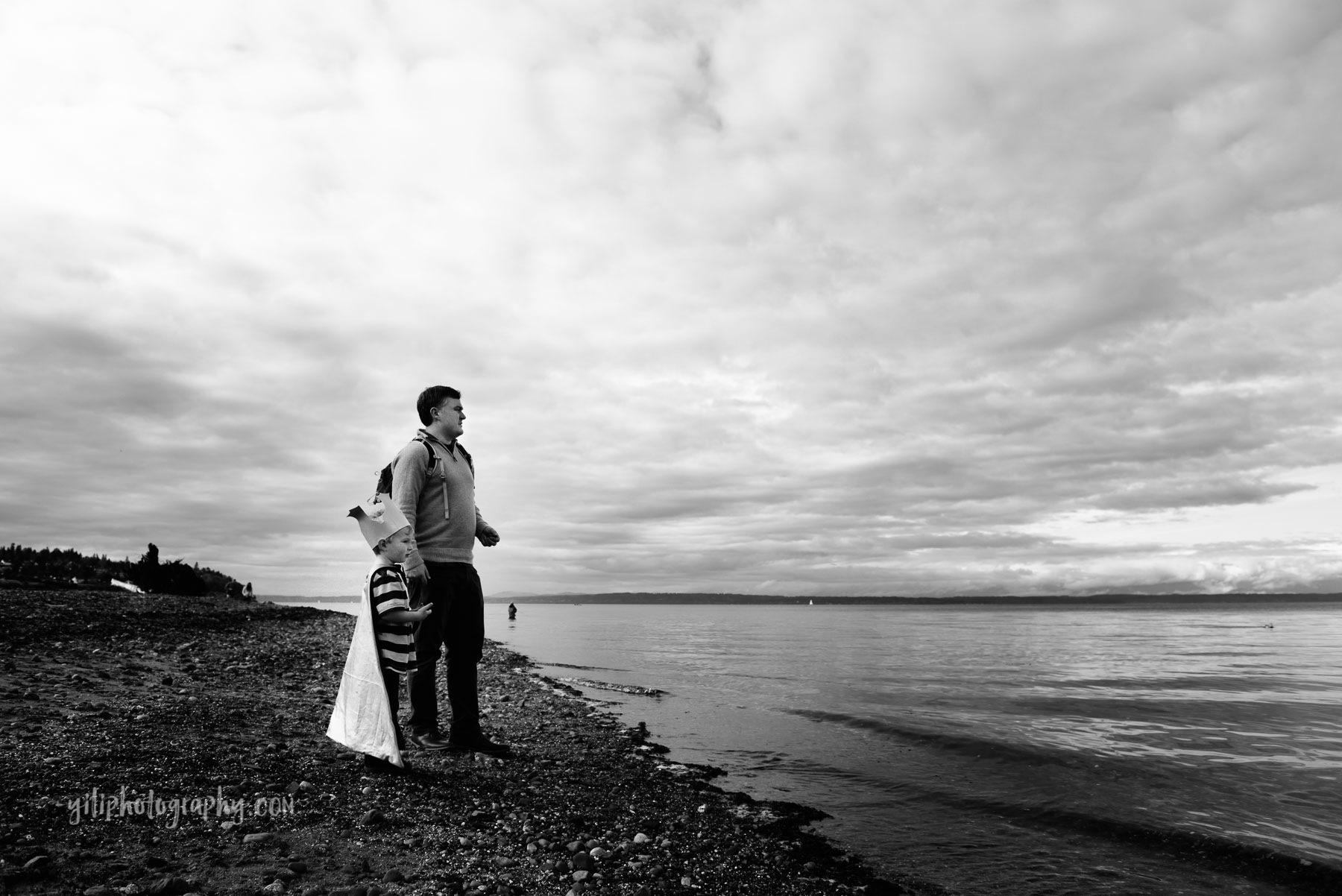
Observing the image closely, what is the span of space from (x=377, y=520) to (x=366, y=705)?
55.5 inches

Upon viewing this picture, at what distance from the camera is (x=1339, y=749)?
11109 mm

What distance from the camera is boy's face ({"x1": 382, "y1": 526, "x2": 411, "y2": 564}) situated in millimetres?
5742

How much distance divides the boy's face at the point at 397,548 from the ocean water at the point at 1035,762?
440cm

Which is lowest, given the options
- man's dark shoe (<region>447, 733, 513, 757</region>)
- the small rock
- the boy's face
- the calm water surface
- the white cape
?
the calm water surface

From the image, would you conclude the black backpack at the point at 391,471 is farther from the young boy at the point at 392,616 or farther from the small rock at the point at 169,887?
the small rock at the point at 169,887

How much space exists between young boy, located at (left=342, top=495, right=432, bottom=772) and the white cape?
0.13 feet

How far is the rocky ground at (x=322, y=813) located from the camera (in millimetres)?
3898

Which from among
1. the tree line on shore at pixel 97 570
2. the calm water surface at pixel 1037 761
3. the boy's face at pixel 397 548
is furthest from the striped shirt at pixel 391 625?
the tree line on shore at pixel 97 570

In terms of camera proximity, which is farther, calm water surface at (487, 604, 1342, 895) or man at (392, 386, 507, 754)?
man at (392, 386, 507, 754)

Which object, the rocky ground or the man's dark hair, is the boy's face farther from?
the rocky ground

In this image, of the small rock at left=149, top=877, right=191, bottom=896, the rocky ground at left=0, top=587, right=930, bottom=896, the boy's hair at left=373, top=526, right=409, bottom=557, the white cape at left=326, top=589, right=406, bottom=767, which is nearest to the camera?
the small rock at left=149, top=877, right=191, bottom=896

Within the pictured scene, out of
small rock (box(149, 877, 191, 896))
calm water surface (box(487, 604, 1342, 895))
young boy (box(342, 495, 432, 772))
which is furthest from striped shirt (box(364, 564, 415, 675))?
calm water surface (box(487, 604, 1342, 895))

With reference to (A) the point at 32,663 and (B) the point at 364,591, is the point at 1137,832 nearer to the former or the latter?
(B) the point at 364,591

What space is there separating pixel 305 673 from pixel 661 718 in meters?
6.17
